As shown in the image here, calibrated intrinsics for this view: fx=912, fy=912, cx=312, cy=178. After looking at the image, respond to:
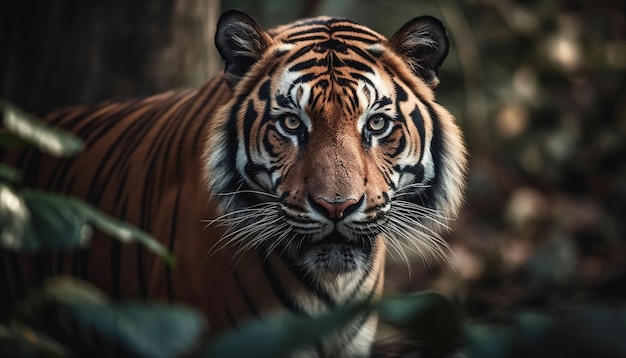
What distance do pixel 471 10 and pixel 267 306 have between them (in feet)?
19.6

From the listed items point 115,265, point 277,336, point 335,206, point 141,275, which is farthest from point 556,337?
point 115,265

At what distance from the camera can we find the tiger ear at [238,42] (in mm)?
2932

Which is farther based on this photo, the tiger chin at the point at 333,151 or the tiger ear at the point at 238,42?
the tiger ear at the point at 238,42

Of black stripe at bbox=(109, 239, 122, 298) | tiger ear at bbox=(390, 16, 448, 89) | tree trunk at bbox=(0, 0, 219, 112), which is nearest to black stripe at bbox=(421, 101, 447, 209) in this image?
tiger ear at bbox=(390, 16, 448, 89)

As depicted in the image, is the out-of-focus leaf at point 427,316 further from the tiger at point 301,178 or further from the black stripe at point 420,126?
the black stripe at point 420,126

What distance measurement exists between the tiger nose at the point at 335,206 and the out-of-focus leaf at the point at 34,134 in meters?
0.84

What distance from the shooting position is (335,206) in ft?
8.45

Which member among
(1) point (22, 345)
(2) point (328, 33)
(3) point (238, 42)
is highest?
(2) point (328, 33)

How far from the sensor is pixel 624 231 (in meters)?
7.23

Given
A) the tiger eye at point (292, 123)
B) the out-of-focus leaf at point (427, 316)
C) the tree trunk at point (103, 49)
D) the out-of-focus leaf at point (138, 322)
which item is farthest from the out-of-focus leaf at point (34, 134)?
the tree trunk at point (103, 49)

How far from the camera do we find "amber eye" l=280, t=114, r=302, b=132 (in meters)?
2.79

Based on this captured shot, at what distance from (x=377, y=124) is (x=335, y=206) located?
14.4 inches

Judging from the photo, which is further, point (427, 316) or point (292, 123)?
point (292, 123)

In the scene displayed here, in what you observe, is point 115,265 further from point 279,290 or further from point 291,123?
point 291,123
